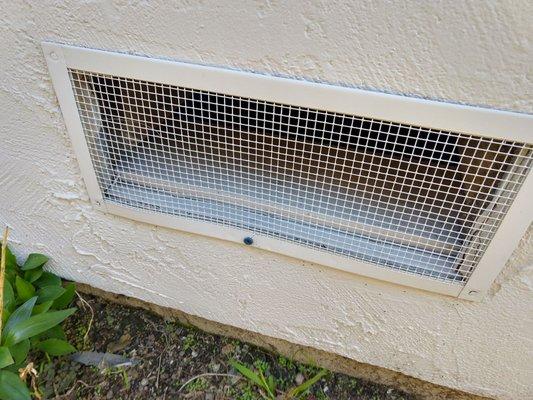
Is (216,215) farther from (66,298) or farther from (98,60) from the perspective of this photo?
(66,298)

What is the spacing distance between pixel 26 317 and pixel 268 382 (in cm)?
79

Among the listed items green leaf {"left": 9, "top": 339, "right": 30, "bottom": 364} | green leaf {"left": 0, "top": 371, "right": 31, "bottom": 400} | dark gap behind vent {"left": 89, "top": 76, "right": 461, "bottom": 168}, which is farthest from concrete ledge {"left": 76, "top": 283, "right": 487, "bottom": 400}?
dark gap behind vent {"left": 89, "top": 76, "right": 461, "bottom": 168}

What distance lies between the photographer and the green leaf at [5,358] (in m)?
1.11

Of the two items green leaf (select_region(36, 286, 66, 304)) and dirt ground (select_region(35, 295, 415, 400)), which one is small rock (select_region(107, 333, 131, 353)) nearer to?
dirt ground (select_region(35, 295, 415, 400))

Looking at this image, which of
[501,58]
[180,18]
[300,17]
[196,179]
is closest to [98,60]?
[180,18]

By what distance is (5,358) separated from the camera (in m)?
1.11

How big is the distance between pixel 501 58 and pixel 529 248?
429 mm

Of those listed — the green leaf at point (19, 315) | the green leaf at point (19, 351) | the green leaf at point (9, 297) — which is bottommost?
the green leaf at point (19, 351)

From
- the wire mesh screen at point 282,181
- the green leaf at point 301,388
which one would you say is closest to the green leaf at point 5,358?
the wire mesh screen at point 282,181

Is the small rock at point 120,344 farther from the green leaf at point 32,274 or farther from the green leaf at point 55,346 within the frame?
the green leaf at point 32,274

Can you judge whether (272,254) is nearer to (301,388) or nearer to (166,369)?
(301,388)

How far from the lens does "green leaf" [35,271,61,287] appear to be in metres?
1.44

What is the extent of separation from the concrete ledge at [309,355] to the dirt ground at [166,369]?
3cm

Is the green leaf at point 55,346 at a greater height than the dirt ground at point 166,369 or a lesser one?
greater
